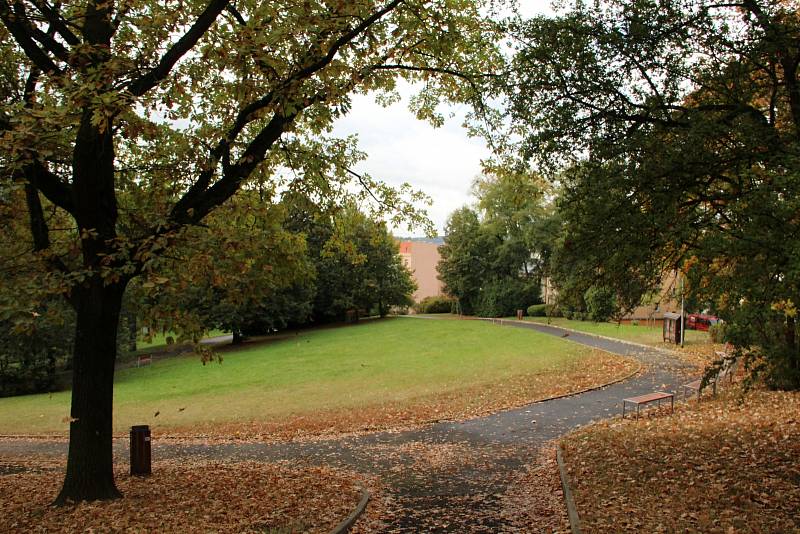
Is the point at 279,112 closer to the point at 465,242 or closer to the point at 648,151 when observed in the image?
the point at 648,151

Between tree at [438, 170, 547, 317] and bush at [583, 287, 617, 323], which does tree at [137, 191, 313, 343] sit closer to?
bush at [583, 287, 617, 323]

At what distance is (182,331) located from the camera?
280 inches

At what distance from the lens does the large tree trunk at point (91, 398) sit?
737 cm

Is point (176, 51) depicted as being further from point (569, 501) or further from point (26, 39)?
point (569, 501)

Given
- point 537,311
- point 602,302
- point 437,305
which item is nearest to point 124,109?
point 602,302

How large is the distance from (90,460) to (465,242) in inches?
1956

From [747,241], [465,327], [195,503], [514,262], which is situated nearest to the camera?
[747,241]

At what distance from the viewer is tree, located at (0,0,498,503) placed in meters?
6.53

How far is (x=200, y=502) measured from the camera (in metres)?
7.38

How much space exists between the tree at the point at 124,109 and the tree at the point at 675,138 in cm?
216

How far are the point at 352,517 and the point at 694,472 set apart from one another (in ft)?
14.7

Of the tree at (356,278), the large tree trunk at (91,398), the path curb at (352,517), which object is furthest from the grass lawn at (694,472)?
the tree at (356,278)

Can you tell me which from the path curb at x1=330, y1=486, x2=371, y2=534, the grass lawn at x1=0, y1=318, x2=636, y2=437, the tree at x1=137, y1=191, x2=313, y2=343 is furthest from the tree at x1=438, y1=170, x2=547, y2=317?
the path curb at x1=330, y1=486, x2=371, y2=534

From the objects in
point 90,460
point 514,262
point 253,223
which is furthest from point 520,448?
point 514,262
